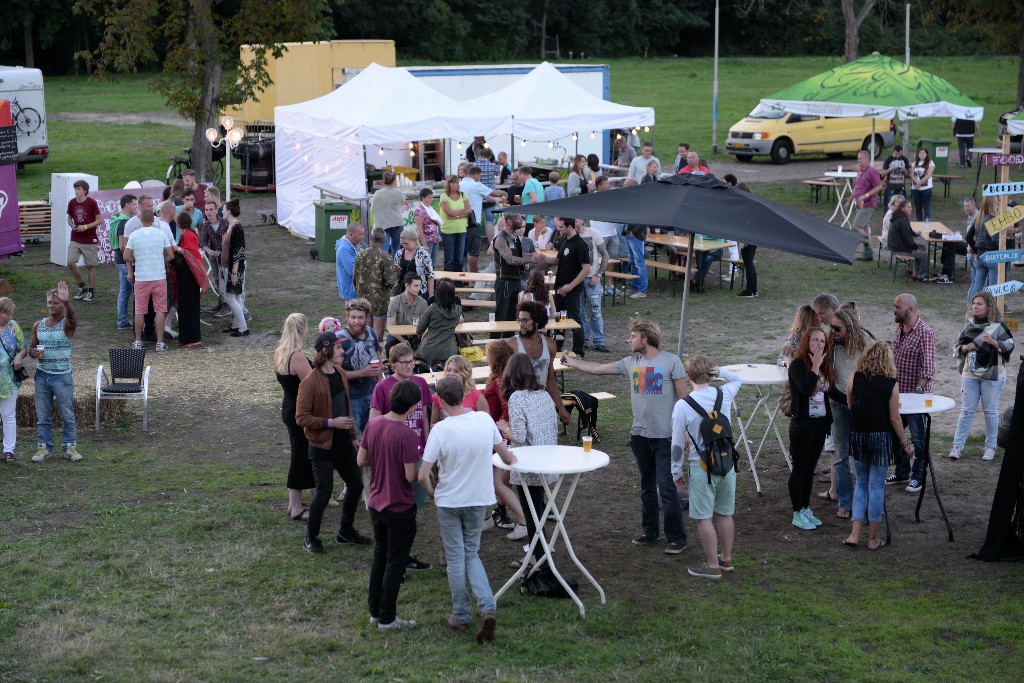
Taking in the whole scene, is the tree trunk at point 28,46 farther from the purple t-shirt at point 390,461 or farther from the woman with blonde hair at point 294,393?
the purple t-shirt at point 390,461

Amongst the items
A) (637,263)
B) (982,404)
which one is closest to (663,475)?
(982,404)

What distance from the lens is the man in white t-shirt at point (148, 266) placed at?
1288cm

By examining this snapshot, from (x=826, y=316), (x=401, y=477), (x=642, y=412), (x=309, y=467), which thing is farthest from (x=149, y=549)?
(x=826, y=316)

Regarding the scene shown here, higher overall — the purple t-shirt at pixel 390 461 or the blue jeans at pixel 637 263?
the blue jeans at pixel 637 263

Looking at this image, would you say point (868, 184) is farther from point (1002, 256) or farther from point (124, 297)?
point (124, 297)

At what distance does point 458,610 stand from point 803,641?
194cm

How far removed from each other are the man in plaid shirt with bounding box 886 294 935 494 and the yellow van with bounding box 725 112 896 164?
2199 centimetres

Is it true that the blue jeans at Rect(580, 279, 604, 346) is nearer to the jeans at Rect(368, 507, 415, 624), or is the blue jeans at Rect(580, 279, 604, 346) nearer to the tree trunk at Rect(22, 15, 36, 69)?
the jeans at Rect(368, 507, 415, 624)

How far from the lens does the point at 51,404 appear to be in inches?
379

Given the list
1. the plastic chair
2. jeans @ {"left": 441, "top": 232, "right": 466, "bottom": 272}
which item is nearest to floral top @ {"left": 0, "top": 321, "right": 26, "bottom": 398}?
the plastic chair

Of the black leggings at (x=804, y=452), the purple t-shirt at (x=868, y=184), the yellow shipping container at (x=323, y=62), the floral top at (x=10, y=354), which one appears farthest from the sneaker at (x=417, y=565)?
the yellow shipping container at (x=323, y=62)

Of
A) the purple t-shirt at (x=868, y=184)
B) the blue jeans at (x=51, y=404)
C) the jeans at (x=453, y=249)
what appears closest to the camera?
the blue jeans at (x=51, y=404)

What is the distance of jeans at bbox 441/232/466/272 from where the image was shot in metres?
16.1

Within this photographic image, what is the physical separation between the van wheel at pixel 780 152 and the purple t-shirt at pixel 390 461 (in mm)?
25582
